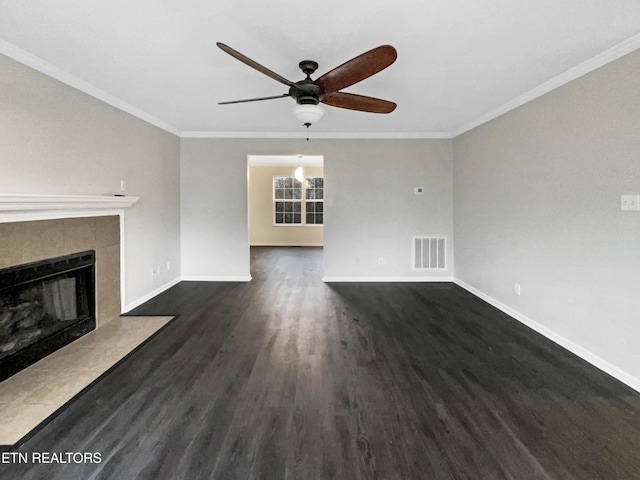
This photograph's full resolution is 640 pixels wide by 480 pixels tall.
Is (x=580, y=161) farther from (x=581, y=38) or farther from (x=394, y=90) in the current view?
(x=394, y=90)

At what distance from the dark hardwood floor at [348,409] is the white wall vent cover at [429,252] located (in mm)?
1913

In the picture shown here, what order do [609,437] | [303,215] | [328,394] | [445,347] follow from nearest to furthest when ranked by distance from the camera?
[609,437] < [328,394] < [445,347] < [303,215]

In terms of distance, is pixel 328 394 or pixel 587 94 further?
pixel 587 94

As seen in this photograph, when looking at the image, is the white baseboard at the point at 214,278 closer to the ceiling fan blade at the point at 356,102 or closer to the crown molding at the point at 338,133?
the crown molding at the point at 338,133

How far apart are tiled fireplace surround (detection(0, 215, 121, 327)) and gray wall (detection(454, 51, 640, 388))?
4.49 m

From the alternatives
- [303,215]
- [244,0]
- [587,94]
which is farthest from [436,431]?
[303,215]

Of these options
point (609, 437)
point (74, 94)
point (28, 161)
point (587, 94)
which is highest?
point (74, 94)

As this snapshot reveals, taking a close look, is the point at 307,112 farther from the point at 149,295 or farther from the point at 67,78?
the point at 149,295

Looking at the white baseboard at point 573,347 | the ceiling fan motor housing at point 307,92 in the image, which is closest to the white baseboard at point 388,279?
the white baseboard at point 573,347

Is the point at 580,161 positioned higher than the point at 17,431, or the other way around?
the point at 580,161

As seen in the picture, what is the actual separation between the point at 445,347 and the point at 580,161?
194 cm

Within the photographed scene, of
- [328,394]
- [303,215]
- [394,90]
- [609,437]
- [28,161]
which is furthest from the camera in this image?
[303,215]

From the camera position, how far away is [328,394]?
6.96 feet

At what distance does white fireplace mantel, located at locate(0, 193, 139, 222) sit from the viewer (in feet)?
7.32
